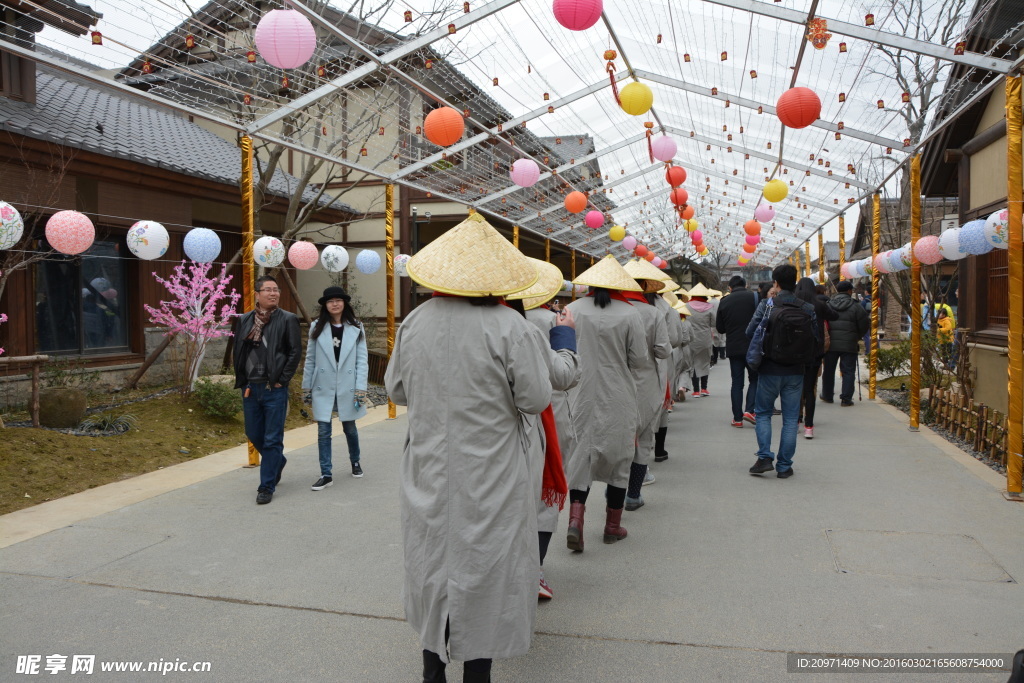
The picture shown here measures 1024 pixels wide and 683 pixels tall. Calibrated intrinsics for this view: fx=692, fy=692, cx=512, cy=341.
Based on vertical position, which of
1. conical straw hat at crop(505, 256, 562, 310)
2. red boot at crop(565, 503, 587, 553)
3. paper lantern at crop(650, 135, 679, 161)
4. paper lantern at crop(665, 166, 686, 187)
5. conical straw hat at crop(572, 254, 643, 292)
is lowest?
red boot at crop(565, 503, 587, 553)

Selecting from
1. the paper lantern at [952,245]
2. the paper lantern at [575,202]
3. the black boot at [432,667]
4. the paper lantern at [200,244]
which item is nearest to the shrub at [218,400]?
the paper lantern at [200,244]

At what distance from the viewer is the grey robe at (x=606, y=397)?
4.27 metres

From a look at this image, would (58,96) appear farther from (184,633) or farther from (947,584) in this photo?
(947,584)

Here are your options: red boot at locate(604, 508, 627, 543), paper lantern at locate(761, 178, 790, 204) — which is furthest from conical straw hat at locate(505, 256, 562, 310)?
paper lantern at locate(761, 178, 790, 204)

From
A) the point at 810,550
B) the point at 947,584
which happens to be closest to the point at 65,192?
the point at 810,550

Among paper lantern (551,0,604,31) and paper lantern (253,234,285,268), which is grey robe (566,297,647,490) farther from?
paper lantern (253,234,285,268)

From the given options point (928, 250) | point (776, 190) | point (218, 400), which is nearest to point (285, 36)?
point (218, 400)

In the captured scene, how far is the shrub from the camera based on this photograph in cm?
853

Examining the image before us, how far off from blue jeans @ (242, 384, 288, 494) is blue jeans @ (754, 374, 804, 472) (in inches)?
160

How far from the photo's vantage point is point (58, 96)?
10812 millimetres

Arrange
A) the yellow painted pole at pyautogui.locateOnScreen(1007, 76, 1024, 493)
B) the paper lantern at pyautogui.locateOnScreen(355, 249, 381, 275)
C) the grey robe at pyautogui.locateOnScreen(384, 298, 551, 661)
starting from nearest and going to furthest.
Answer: the grey robe at pyautogui.locateOnScreen(384, 298, 551, 661), the yellow painted pole at pyautogui.locateOnScreen(1007, 76, 1024, 493), the paper lantern at pyautogui.locateOnScreen(355, 249, 381, 275)

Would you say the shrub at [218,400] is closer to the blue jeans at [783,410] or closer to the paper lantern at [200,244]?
the paper lantern at [200,244]

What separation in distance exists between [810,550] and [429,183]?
11.0 m

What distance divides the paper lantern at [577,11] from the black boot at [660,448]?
12.4 feet
